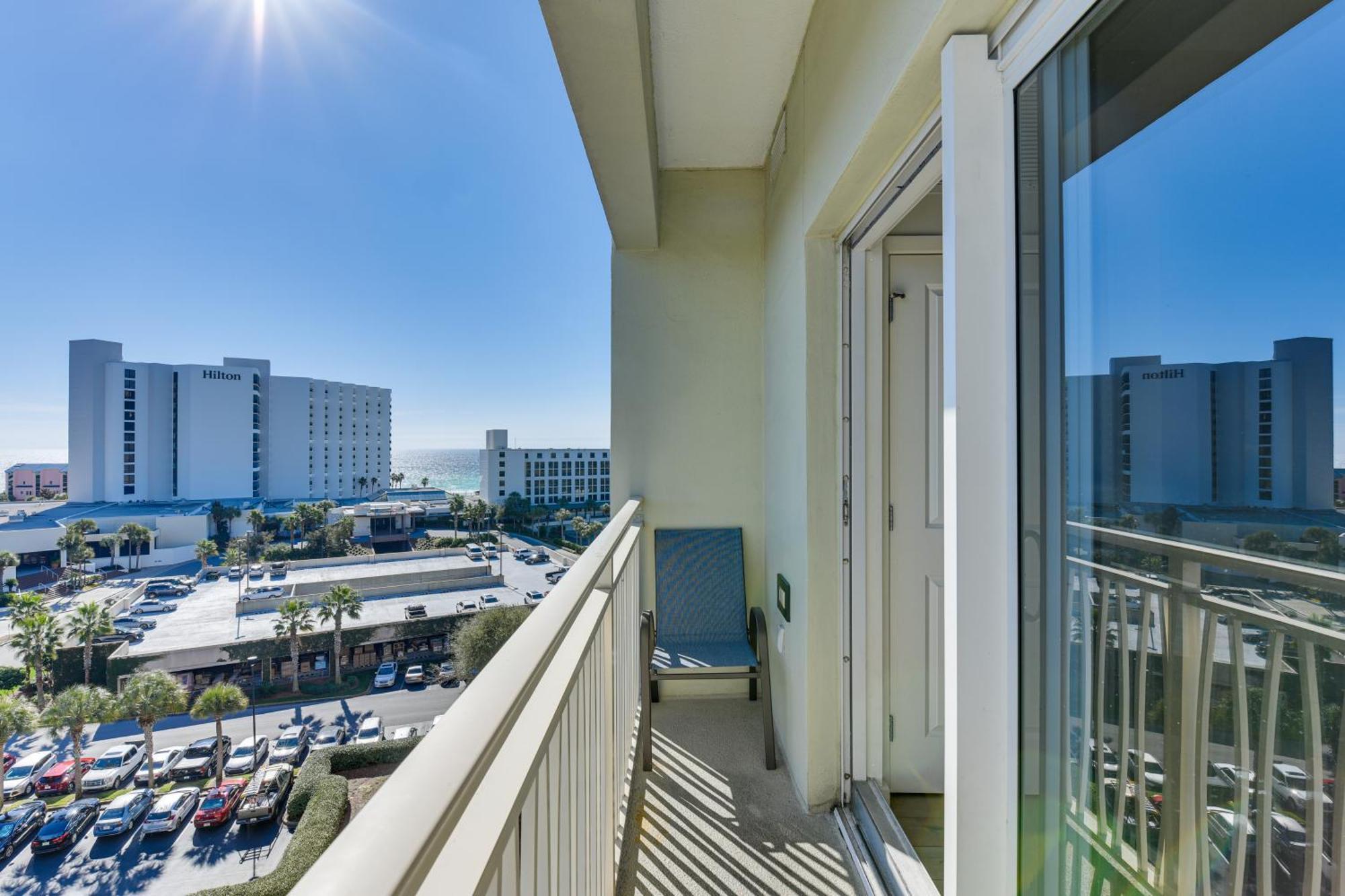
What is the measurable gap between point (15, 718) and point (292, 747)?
760mm

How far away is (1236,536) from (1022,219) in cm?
56

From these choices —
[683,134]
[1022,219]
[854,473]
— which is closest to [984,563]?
[1022,219]

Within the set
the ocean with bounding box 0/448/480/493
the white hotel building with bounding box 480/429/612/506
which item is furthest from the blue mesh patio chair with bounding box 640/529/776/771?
the ocean with bounding box 0/448/480/493

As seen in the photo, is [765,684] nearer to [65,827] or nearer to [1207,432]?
[1207,432]

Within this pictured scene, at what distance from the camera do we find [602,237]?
3.16 m

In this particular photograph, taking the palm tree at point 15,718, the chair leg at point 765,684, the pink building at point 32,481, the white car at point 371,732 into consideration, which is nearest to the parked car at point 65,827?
the palm tree at point 15,718

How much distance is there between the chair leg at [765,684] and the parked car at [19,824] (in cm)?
225

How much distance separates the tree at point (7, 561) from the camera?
203 cm

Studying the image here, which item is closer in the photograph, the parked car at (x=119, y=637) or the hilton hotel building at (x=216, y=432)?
the parked car at (x=119, y=637)

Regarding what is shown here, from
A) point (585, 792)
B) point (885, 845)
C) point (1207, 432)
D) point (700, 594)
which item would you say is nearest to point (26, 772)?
point (585, 792)

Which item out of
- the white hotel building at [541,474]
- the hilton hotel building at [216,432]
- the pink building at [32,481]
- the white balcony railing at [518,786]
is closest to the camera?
the white balcony railing at [518,786]

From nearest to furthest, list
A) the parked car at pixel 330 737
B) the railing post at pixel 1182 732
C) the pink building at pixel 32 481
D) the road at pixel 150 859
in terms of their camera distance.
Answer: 1. the railing post at pixel 1182 732
2. the road at pixel 150 859
3. the parked car at pixel 330 737
4. the pink building at pixel 32 481

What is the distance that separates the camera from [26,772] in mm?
1585

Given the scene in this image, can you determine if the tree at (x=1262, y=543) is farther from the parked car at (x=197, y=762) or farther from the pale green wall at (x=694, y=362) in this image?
the parked car at (x=197, y=762)
